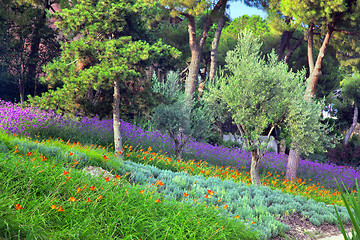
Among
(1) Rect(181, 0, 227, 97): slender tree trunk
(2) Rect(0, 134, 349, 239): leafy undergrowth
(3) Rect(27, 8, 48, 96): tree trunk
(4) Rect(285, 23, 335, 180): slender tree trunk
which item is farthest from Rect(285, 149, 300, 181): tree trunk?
(3) Rect(27, 8, 48, 96): tree trunk

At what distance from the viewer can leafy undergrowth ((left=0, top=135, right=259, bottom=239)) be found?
352 centimetres

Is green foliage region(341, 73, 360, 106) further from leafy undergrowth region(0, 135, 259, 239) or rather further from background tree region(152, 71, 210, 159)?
leafy undergrowth region(0, 135, 259, 239)

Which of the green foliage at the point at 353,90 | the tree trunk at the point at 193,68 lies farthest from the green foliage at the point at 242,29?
the tree trunk at the point at 193,68

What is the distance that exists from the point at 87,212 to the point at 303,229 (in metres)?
4.32

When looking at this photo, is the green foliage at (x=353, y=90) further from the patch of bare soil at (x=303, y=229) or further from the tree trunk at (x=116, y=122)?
the tree trunk at (x=116, y=122)

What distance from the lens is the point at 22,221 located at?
3.37 meters

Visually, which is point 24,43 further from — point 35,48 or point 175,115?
point 175,115

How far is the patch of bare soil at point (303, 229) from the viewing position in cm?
588

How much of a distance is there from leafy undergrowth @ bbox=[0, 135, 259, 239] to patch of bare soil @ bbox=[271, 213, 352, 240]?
1.41 meters

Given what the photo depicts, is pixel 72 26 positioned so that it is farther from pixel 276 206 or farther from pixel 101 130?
pixel 276 206

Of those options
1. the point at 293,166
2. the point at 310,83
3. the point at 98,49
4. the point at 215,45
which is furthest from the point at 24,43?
the point at 293,166

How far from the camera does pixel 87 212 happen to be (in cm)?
411

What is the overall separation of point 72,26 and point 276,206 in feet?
27.8

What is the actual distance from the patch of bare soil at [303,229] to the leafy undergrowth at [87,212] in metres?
1.41
